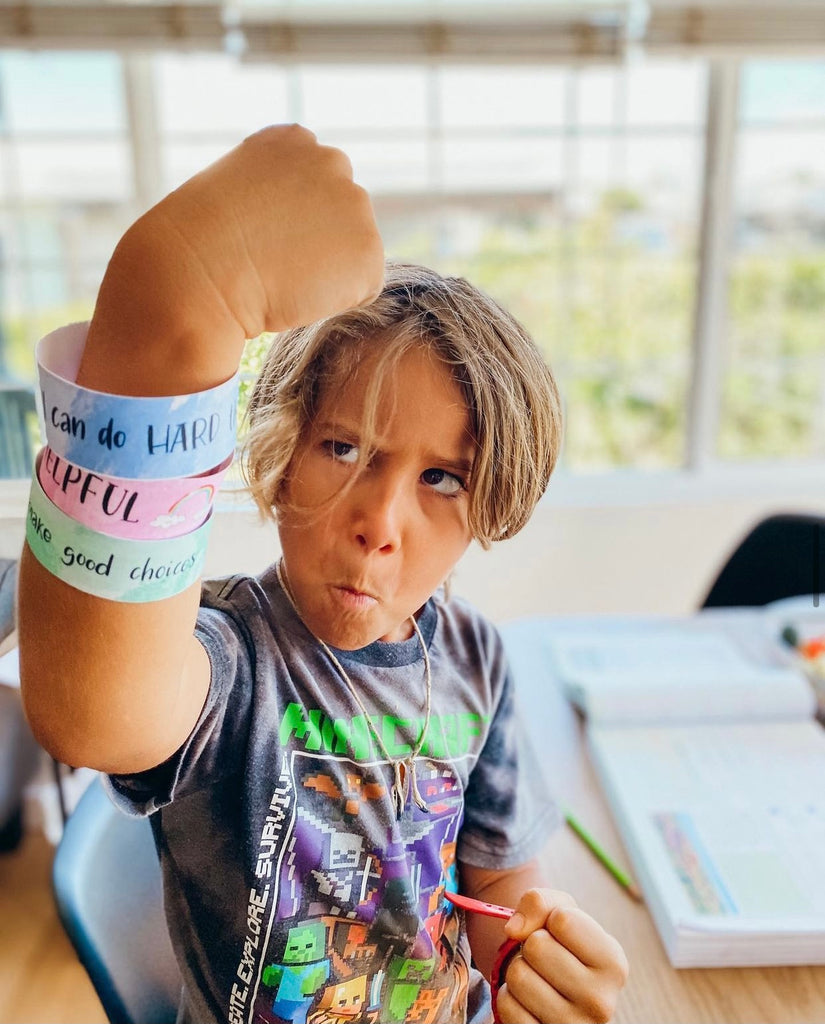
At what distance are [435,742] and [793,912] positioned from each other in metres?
0.35

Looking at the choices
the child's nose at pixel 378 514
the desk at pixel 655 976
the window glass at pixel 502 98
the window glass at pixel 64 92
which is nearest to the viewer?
the child's nose at pixel 378 514

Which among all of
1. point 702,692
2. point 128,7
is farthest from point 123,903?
point 128,7

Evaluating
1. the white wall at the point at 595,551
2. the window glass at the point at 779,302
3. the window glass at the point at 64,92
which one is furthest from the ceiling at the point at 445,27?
the white wall at the point at 595,551

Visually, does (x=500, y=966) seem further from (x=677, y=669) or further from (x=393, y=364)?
(x=677, y=669)

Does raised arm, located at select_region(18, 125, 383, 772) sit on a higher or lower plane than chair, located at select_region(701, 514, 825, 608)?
higher

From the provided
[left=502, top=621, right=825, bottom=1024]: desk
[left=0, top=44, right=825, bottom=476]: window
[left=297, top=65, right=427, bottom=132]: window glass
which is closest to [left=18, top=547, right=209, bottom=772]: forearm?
[left=502, top=621, right=825, bottom=1024]: desk

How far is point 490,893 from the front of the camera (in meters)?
0.56

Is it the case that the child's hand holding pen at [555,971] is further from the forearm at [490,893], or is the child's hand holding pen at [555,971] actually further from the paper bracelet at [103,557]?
the paper bracelet at [103,557]

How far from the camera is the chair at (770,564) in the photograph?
59.5 inches

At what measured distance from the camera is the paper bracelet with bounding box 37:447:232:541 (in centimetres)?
28

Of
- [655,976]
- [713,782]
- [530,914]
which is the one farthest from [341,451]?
[713,782]

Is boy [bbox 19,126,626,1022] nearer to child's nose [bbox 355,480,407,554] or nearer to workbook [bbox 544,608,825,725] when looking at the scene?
child's nose [bbox 355,480,407,554]

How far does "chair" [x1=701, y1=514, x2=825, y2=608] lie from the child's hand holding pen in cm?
116

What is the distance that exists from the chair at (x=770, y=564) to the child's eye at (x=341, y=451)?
128 cm
